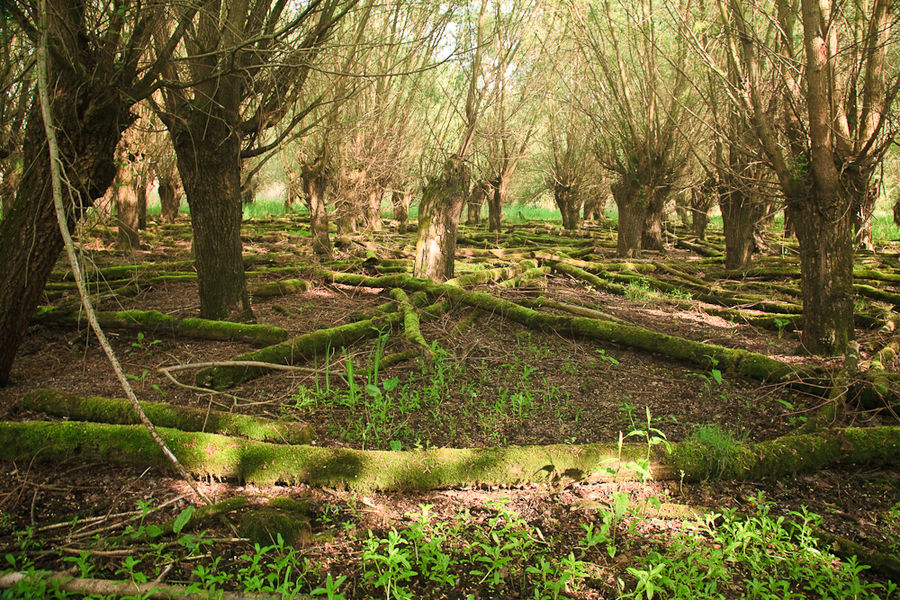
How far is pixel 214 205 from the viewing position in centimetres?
495

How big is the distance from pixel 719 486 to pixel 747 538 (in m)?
0.62

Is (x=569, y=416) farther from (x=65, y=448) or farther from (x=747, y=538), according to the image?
(x=65, y=448)

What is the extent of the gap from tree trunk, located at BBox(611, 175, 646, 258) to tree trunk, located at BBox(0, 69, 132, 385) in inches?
391

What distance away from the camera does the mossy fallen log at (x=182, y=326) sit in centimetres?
488

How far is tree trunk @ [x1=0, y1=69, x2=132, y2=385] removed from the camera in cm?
354

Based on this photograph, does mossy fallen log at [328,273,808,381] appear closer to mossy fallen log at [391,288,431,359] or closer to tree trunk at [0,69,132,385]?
mossy fallen log at [391,288,431,359]

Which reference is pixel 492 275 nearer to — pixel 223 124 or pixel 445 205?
pixel 445 205

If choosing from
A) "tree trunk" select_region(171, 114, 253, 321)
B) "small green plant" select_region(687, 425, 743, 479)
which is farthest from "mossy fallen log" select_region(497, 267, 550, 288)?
"small green plant" select_region(687, 425, 743, 479)

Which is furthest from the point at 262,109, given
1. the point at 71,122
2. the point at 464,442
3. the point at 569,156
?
the point at 569,156

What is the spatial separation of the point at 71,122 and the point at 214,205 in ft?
4.76

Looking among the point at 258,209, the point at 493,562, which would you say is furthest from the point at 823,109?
the point at 258,209

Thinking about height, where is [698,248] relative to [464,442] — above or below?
above

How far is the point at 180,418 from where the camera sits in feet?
10.1

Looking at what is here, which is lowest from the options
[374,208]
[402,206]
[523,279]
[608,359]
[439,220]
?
[608,359]
